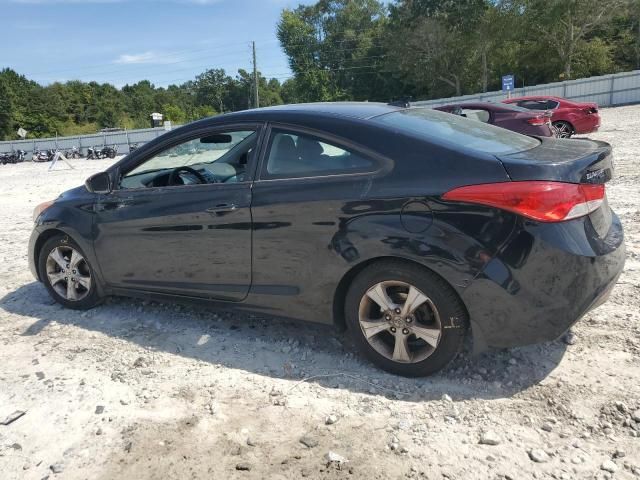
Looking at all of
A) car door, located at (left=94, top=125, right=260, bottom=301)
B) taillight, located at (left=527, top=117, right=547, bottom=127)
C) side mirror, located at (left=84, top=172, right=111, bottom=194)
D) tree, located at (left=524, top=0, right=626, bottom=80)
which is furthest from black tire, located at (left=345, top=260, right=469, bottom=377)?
tree, located at (left=524, top=0, right=626, bottom=80)

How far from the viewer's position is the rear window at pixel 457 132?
3059 millimetres

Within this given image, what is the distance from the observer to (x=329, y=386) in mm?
3203

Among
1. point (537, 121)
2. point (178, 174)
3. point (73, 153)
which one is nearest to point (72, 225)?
point (178, 174)

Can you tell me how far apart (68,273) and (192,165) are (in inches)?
58.4

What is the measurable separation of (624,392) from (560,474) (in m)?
0.84

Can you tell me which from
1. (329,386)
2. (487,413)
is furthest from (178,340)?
(487,413)

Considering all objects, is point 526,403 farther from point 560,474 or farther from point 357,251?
point 357,251

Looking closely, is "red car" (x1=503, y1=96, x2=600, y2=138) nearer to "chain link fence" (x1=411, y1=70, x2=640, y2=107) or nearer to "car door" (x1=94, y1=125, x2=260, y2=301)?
"car door" (x1=94, y1=125, x2=260, y2=301)

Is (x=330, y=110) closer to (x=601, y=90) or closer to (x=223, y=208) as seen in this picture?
(x=223, y=208)

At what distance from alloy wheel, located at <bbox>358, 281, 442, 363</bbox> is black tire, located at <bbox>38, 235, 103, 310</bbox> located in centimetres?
254

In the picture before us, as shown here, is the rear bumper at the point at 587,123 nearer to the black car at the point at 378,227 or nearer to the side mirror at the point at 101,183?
the black car at the point at 378,227

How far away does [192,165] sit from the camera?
441cm

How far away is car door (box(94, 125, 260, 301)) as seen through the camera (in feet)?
11.8

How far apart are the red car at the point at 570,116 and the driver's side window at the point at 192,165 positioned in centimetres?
1314
